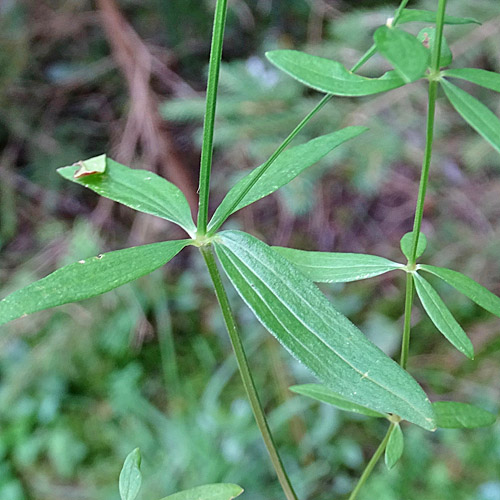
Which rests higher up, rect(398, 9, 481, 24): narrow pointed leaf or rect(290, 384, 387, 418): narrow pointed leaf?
rect(398, 9, 481, 24): narrow pointed leaf

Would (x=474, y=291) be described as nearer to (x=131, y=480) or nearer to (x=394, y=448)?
(x=394, y=448)

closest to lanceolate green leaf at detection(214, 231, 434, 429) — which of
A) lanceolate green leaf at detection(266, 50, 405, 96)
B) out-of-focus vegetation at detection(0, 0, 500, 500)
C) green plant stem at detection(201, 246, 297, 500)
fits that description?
green plant stem at detection(201, 246, 297, 500)

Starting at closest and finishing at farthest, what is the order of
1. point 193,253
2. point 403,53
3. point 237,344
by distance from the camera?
point 403,53 < point 237,344 < point 193,253

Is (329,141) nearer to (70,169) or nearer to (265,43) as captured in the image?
(70,169)

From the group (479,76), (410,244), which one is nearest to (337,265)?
(410,244)

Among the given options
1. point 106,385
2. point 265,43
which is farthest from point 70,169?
point 265,43

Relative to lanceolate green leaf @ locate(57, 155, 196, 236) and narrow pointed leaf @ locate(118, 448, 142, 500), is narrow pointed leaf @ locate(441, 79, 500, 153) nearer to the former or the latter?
lanceolate green leaf @ locate(57, 155, 196, 236)

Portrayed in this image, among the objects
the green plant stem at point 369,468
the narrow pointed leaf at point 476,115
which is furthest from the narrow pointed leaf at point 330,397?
the narrow pointed leaf at point 476,115
